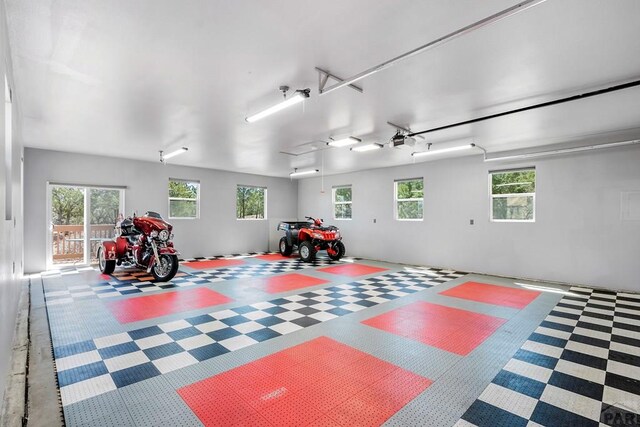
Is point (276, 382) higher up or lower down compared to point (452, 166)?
lower down

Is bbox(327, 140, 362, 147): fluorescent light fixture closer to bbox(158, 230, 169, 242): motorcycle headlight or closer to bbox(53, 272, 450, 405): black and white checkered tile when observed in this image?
bbox(53, 272, 450, 405): black and white checkered tile

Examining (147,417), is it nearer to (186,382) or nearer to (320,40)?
(186,382)

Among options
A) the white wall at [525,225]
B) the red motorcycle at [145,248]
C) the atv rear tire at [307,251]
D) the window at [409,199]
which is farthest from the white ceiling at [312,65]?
the atv rear tire at [307,251]

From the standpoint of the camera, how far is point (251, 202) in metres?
10.7

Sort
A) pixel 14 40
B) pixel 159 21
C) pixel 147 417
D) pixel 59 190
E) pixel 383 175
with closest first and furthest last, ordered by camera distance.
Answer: pixel 147 417, pixel 159 21, pixel 14 40, pixel 59 190, pixel 383 175

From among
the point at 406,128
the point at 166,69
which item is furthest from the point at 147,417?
the point at 406,128

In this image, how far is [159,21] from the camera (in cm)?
234

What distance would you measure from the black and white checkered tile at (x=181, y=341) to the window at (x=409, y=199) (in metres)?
4.01

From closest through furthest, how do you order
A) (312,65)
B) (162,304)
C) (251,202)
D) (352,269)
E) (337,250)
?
(312,65) < (162,304) < (352,269) < (337,250) < (251,202)

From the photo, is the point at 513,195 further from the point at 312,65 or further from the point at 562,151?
the point at 312,65

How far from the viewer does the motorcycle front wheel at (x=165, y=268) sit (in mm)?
5902

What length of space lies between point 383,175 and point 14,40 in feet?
26.2

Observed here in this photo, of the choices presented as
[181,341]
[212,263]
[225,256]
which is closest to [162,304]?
[181,341]

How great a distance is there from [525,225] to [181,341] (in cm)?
680
